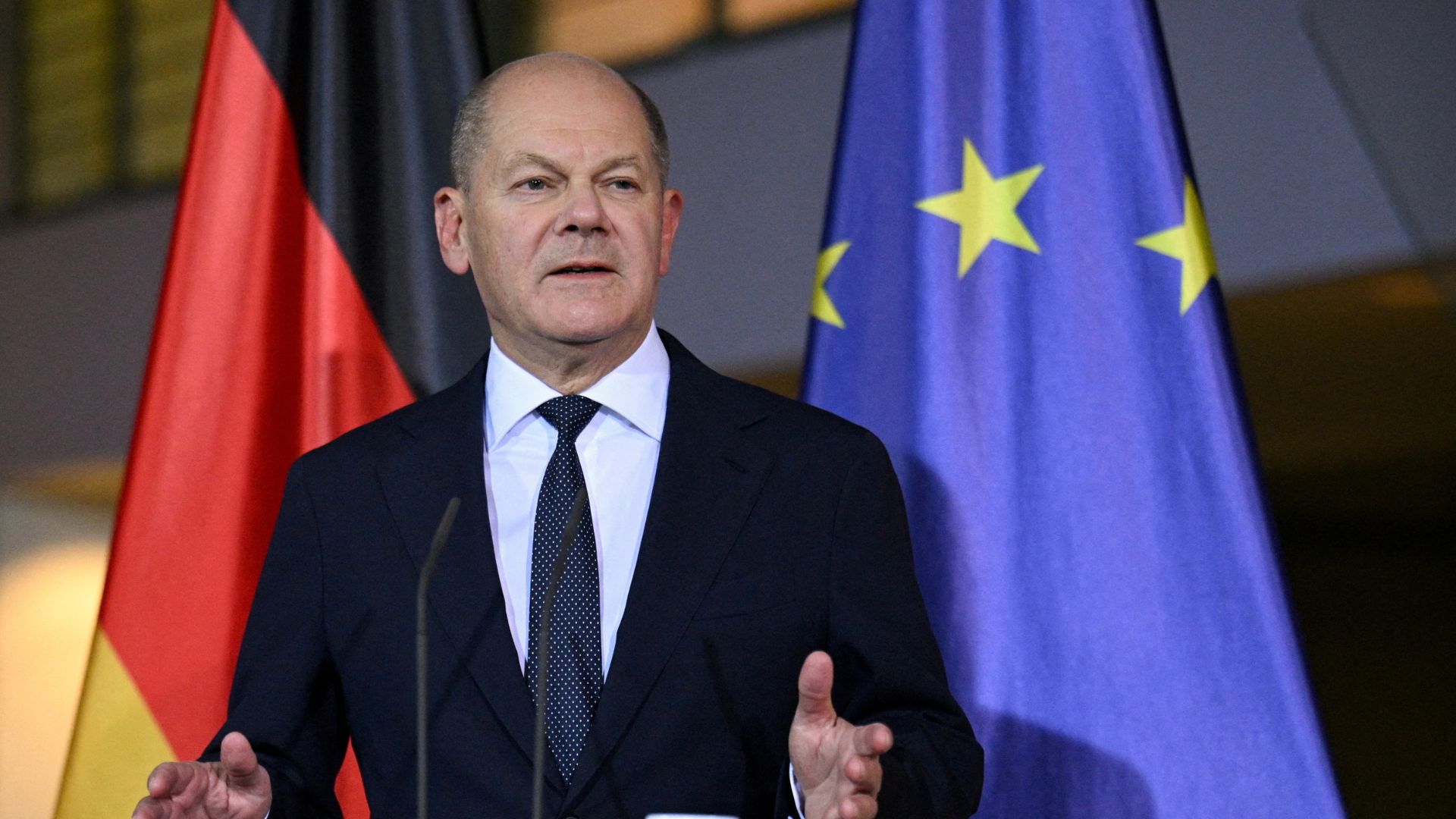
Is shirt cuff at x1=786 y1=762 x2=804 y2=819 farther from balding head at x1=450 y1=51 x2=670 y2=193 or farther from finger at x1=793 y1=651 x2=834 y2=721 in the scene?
balding head at x1=450 y1=51 x2=670 y2=193

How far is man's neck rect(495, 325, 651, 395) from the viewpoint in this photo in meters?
1.51

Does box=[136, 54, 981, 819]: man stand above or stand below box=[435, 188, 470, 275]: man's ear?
below

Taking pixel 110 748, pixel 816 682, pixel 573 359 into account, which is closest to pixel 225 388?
pixel 110 748

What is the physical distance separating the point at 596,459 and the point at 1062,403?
0.53 m

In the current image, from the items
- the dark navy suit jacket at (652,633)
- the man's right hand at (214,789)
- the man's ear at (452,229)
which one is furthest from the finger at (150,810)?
the man's ear at (452,229)

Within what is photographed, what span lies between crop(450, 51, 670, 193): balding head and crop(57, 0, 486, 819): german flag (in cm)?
43

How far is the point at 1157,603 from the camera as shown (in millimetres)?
1585

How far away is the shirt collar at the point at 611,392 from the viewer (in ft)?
4.90

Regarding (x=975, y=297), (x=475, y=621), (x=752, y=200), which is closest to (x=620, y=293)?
(x=475, y=621)

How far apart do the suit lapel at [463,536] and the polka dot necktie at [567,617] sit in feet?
0.10

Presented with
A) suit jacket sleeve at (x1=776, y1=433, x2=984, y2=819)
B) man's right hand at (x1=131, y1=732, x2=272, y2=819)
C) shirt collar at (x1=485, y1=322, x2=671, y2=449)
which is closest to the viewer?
man's right hand at (x1=131, y1=732, x2=272, y2=819)

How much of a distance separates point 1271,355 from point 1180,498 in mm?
2949

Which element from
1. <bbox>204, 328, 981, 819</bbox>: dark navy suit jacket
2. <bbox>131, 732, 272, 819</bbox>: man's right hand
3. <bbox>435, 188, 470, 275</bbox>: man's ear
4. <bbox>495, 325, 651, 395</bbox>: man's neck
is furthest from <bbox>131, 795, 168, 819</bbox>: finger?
<bbox>435, 188, 470, 275</bbox>: man's ear

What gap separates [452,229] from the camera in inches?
64.5
